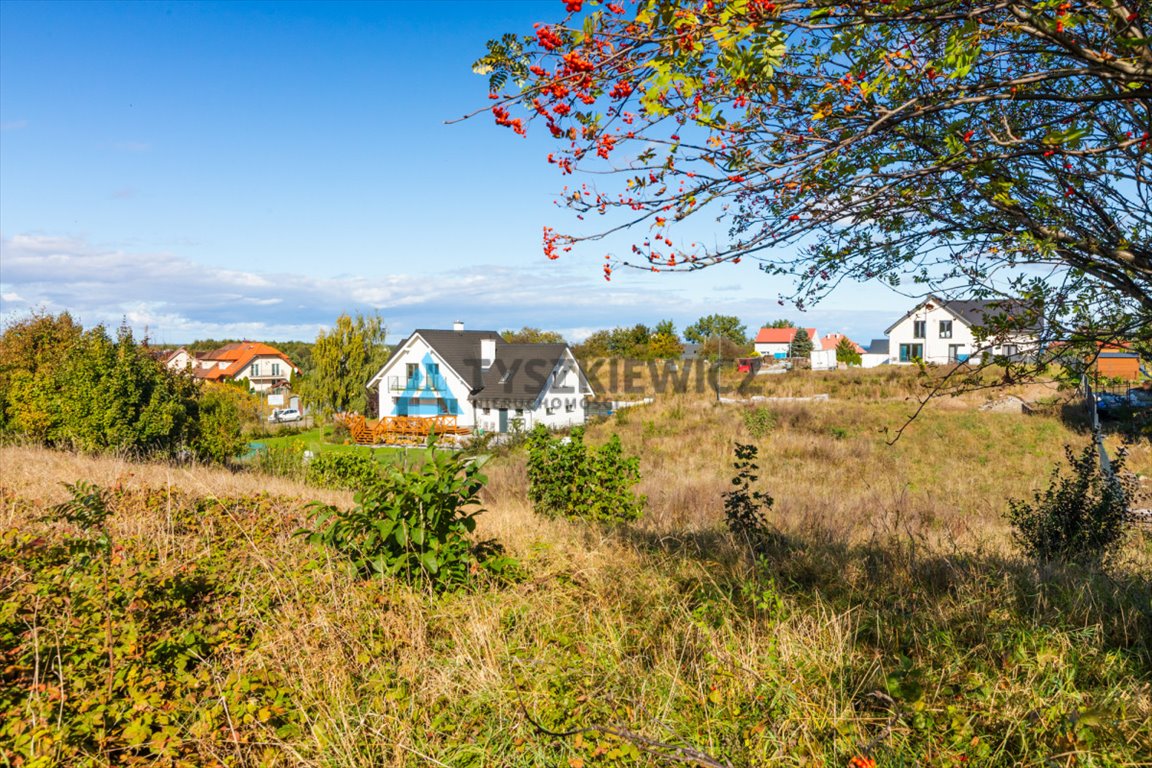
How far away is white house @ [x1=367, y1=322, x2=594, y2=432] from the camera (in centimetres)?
3600

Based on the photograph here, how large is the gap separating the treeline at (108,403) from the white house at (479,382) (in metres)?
20.1

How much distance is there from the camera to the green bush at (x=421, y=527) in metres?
4.53

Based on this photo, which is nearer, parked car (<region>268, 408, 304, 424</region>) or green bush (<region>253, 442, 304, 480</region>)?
green bush (<region>253, 442, 304, 480</region>)

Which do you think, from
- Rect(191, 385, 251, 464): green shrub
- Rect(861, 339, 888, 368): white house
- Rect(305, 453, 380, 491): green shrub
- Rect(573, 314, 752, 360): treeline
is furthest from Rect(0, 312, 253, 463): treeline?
Rect(861, 339, 888, 368): white house

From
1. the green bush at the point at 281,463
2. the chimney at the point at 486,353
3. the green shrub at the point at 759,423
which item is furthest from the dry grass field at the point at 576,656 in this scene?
the chimney at the point at 486,353

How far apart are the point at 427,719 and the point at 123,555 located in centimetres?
329

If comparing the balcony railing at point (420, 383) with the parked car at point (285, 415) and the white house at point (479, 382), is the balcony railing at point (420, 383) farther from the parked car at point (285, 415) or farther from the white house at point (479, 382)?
the parked car at point (285, 415)

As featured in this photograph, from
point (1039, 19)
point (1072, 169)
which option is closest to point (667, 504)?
point (1072, 169)

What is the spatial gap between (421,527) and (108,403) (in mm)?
12161

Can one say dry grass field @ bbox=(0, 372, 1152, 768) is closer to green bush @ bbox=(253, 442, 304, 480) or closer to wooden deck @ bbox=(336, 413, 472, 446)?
green bush @ bbox=(253, 442, 304, 480)

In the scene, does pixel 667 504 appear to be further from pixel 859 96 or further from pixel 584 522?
pixel 859 96

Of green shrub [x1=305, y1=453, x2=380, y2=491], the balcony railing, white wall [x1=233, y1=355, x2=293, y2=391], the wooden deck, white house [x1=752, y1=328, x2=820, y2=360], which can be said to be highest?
white house [x1=752, y1=328, x2=820, y2=360]

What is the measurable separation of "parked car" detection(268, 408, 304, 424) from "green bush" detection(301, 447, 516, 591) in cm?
Answer: 4326

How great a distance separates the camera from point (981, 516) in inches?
412
